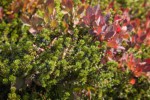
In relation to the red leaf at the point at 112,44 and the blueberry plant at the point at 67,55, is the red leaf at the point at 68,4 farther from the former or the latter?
the red leaf at the point at 112,44

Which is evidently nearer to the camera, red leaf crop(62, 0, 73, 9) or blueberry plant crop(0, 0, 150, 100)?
blueberry plant crop(0, 0, 150, 100)

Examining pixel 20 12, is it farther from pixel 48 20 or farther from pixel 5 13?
pixel 48 20

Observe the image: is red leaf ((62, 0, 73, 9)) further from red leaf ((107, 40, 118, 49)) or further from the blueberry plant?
red leaf ((107, 40, 118, 49))

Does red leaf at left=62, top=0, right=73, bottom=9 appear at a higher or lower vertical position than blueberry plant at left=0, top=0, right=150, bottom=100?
higher

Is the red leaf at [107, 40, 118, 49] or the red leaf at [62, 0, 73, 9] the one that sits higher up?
the red leaf at [62, 0, 73, 9]

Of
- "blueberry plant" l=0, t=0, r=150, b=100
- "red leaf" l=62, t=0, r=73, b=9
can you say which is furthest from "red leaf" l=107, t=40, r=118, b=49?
"red leaf" l=62, t=0, r=73, b=9

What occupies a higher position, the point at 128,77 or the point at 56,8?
the point at 56,8

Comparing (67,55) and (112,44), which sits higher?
(112,44)

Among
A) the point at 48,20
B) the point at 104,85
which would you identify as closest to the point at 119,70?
the point at 104,85
